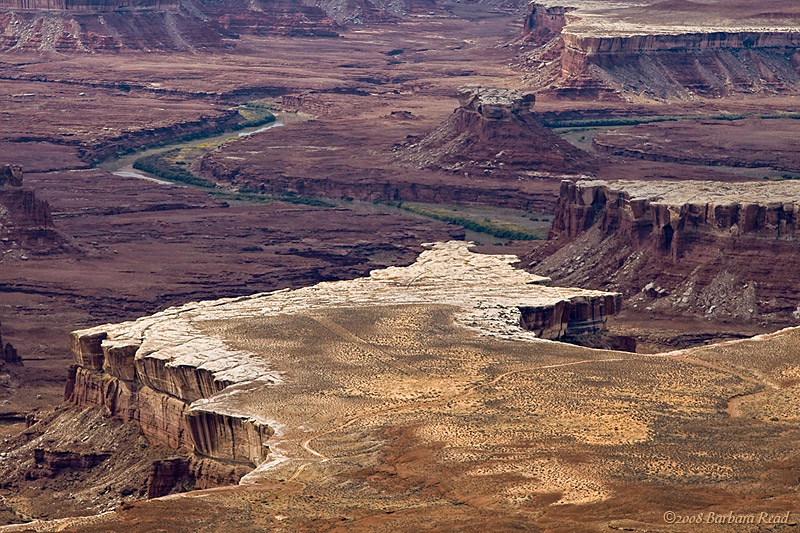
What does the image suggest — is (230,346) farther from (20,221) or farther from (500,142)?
(500,142)

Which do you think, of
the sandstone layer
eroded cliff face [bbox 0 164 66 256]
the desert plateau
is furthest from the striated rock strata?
the sandstone layer

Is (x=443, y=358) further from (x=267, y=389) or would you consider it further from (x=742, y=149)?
(x=742, y=149)

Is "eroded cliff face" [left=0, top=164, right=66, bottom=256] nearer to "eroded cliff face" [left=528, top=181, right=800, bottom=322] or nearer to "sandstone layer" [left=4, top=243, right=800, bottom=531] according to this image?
"eroded cliff face" [left=528, top=181, right=800, bottom=322]

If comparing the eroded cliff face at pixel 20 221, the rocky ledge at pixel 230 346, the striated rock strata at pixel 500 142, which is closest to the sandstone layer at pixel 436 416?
the rocky ledge at pixel 230 346

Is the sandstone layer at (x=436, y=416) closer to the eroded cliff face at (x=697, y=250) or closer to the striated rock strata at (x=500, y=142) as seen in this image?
the eroded cliff face at (x=697, y=250)

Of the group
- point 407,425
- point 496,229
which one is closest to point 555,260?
point 496,229
